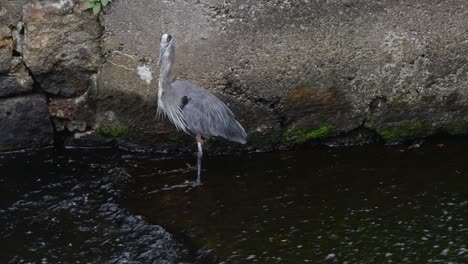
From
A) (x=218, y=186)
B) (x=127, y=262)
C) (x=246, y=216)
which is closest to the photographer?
(x=127, y=262)

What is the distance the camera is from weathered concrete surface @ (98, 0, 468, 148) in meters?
5.14

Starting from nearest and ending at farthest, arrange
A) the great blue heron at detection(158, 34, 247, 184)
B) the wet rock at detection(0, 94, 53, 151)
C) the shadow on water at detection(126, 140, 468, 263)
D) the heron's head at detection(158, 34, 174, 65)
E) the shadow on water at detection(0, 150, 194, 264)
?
1. the shadow on water at detection(126, 140, 468, 263)
2. the shadow on water at detection(0, 150, 194, 264)
3. the heron's head at detection(158, 34, 174, 65)
4. the great blue heron at detection(158, 34, 247, 184)
5. the wet rock at detection(0, 94, 53, 151)

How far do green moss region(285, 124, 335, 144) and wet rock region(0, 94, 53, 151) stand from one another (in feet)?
5.86

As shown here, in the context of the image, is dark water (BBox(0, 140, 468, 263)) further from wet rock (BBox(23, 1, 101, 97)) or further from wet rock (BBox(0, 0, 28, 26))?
wet rock (BBox(0, 0, 28, 26))

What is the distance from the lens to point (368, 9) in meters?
5.13

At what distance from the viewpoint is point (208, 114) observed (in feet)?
16.7

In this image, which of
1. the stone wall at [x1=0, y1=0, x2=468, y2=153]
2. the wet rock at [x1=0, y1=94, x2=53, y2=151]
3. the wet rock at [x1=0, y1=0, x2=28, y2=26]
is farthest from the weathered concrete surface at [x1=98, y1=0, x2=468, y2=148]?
the wet rock at [x1=0, y1=0, x2=28, y2=26]

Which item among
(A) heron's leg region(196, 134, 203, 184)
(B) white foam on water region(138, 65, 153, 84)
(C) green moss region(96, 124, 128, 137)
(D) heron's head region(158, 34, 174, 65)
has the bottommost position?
(A) heron's leg region(196, 134, 203, 184)

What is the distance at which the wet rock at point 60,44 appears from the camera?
5.23m

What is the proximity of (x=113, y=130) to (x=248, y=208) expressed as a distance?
140 centimetres

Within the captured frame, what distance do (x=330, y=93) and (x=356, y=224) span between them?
1245 mm

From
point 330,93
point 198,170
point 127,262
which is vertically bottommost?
point 127,262

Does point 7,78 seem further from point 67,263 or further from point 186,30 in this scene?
point 67,263

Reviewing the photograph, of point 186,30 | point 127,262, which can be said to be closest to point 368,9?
point 186,30
